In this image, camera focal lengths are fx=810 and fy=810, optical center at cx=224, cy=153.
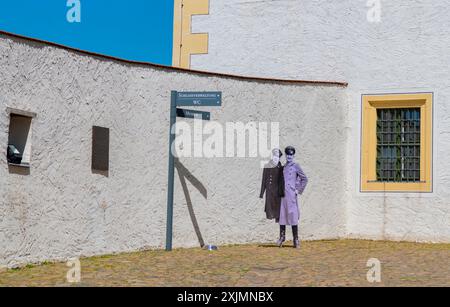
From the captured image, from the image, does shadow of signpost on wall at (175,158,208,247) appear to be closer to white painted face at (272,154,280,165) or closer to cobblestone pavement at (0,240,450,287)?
cobblestone pavement at (0,240,450,287)

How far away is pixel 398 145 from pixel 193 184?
4553mm

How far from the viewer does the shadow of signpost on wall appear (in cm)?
1322

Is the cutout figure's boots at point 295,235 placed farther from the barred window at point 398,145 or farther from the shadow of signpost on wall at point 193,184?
the barred window at point 398,145

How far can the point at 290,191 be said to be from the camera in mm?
13750

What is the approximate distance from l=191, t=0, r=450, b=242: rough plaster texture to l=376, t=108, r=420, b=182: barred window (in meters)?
0.41

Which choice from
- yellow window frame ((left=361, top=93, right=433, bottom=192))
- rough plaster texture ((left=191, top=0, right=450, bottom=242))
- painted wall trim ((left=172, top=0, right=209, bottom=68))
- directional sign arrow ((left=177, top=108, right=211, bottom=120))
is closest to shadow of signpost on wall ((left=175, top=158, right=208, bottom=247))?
directional sign arrow ((left=177, top=108, right=211, bottom=120))

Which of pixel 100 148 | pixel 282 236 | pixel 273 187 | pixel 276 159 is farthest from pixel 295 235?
pixel 100 148

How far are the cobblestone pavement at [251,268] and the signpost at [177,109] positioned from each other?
0.54 metres

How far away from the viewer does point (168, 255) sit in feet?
39.6

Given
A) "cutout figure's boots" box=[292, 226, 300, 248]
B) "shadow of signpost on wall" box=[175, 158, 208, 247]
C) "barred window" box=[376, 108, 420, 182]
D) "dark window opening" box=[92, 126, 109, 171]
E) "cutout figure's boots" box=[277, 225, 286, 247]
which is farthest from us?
"barred window" box=[376, 108, 420, 182]

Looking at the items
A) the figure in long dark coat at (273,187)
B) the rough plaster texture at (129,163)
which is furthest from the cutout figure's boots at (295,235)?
the rough plaster texture at (129,163)
